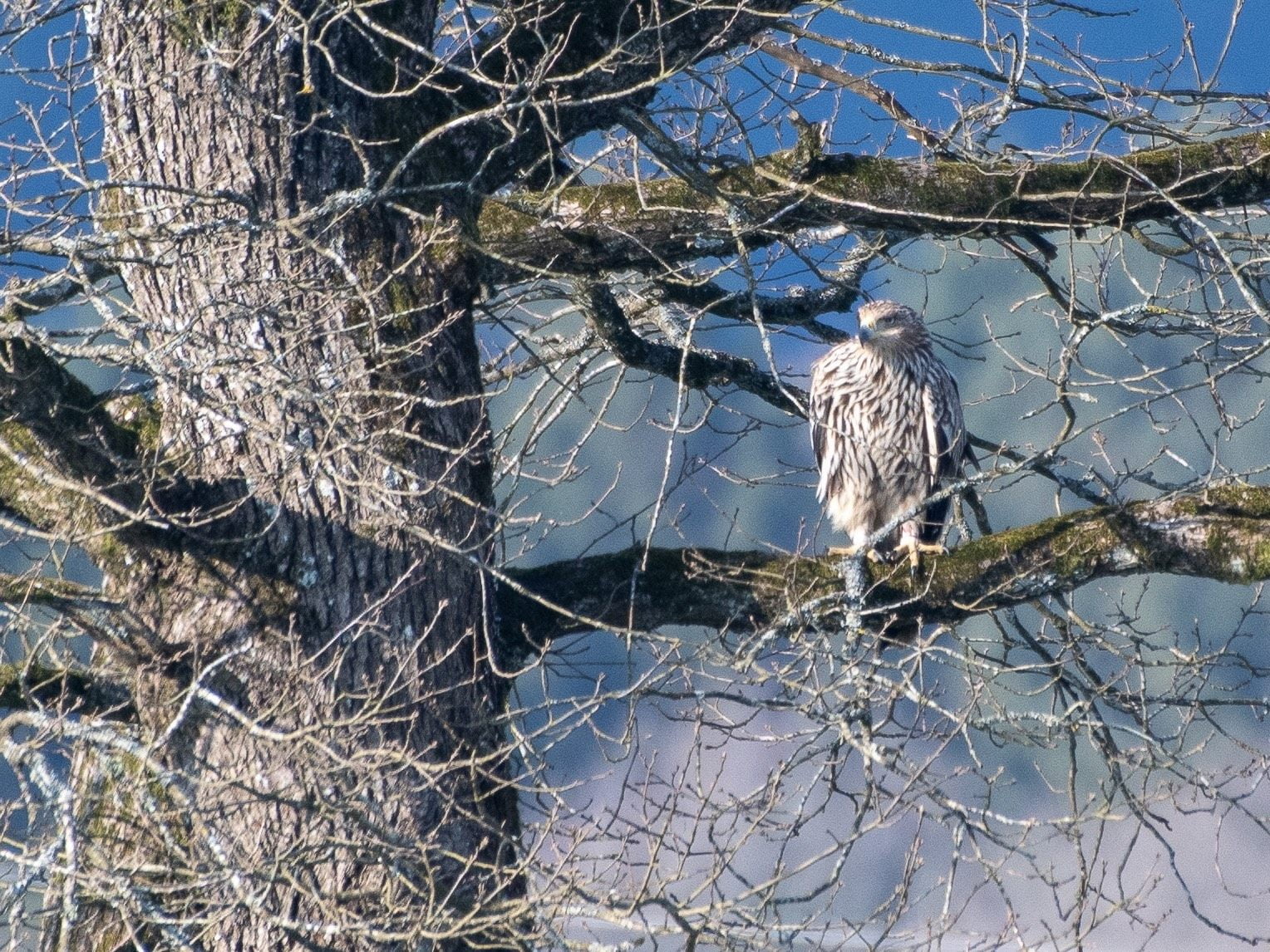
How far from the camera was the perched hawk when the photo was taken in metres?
5.93

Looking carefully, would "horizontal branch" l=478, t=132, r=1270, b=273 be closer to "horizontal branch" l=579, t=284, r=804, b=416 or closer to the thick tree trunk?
the thick tree trunk

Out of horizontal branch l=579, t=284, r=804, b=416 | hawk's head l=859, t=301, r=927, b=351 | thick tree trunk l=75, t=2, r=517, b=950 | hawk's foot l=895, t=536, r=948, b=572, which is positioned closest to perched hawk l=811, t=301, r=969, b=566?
hawk's head l=859, t=301, r=927, b=351

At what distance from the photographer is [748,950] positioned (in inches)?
132

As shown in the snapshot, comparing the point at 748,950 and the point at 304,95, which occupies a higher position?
the point at 304,95

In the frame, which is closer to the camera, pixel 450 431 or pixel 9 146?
pixel 9 146

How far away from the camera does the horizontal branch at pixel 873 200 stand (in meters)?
4.47

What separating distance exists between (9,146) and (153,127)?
62 centimetres

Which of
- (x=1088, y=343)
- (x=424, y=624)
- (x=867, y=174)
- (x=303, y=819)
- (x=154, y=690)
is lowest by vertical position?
(x=303, y=819)

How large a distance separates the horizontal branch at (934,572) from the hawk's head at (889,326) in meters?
Answer: 1.49

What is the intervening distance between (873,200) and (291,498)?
2.04 m

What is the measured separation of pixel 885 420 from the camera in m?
5.99

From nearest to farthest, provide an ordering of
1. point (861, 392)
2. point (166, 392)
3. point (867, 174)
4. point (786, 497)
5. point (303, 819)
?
point (303, 819) < point (166, 392) < point (867, 174) < point (861, 392) < point (786, 497)

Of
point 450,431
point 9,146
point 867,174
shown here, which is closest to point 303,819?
point 450,431

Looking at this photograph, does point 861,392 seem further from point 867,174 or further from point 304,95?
point 304,95
